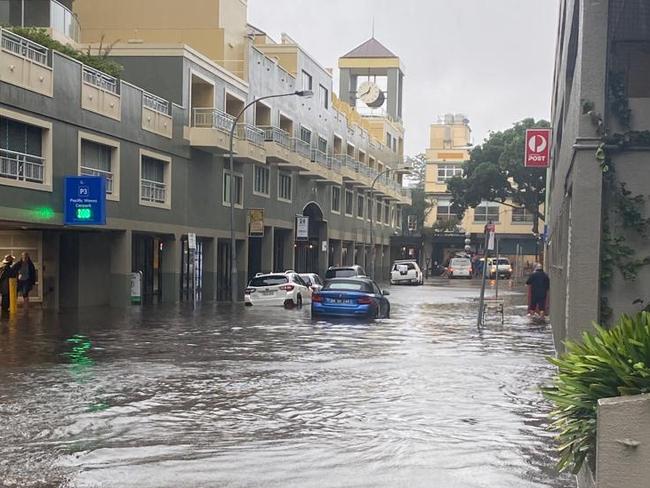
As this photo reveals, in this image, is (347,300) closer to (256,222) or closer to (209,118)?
(209,118)

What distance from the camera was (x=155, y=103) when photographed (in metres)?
34.7

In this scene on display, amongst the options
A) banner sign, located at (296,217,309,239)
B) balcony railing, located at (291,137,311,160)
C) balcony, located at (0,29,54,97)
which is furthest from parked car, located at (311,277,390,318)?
banner sign, located at (296,217,309,239)

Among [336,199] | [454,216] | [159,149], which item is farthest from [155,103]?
[454,216]

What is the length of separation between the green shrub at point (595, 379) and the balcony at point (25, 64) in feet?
70.0

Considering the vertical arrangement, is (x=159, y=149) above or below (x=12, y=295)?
above

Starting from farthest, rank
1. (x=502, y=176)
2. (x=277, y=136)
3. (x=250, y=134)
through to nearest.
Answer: (x=502, y=176), (x=277, y=136), (x=250, y=134)

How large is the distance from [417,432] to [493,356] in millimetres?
8466

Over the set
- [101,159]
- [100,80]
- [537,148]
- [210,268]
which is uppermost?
[100,80]

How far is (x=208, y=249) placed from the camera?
1638 inches

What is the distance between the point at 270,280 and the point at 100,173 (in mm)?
7155

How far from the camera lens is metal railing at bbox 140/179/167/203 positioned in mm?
34219

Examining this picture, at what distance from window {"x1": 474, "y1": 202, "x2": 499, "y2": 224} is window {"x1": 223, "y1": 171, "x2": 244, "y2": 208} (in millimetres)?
55189

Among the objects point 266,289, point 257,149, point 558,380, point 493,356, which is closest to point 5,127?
point 266,289

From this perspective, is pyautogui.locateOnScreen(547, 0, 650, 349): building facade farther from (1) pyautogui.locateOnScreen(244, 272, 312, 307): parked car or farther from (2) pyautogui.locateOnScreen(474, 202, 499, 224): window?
(2) pyautogui.locateOnScreen(474, 202, 499, 224): window
